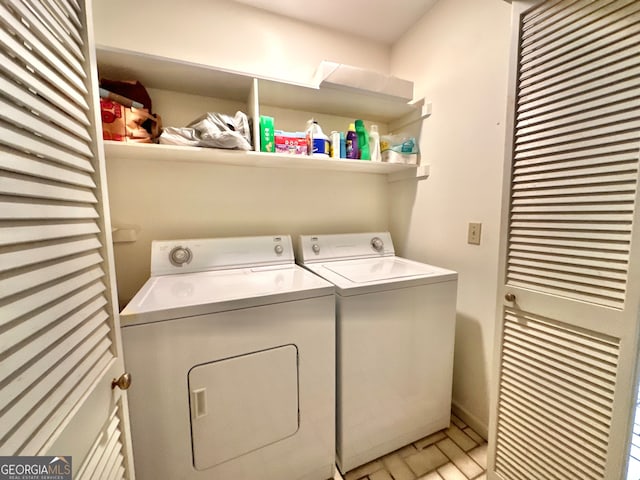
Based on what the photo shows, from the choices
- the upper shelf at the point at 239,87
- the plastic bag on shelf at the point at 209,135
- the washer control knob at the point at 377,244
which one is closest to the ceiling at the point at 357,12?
the upper shelf at the point at 239,87

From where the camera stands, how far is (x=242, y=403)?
1055 mm

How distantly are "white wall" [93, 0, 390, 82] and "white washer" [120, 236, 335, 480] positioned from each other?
4.10 feet

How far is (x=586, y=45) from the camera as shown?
85 centimetres

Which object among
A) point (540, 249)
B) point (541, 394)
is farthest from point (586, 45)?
point (541, 394)

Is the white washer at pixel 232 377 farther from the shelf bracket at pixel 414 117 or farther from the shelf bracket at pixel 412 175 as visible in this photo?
the shelf bracket at pixel 414 117

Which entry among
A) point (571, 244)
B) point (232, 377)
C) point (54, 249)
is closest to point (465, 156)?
point (571, 244)

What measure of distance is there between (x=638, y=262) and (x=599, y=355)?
0.33m

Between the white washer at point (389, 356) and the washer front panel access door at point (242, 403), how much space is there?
268 millimetres

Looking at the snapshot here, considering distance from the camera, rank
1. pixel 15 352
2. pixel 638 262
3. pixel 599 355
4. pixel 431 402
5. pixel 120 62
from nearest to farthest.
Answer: pixel 15 352, pixel 638 262, pixel 599 355, pixel 120 62, pixel 431 402

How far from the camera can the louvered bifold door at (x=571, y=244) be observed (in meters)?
0.79

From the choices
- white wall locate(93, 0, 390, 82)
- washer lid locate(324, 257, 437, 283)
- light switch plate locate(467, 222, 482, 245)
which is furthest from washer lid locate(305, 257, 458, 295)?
white wall locate(93, 0, 390, 82)

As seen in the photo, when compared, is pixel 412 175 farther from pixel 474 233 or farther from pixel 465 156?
pixel 474 233

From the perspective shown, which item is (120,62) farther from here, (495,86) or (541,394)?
(541,394)

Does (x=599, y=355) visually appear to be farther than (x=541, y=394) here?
No
